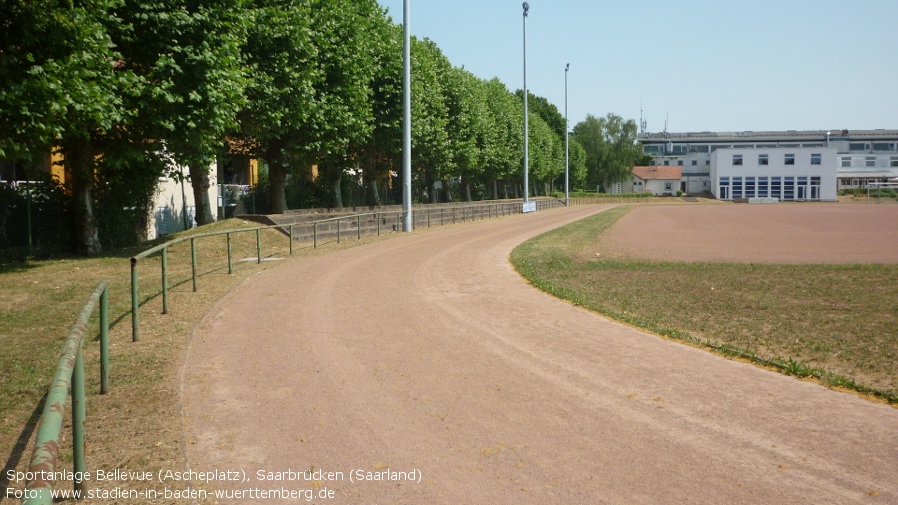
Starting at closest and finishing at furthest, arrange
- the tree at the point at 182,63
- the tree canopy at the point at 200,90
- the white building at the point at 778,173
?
1. the tree canopy at the point at 200,90
2. the tree at the point at 182,63
3. the white building at the point at 778,173

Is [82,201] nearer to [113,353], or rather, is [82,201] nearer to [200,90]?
[200,90]

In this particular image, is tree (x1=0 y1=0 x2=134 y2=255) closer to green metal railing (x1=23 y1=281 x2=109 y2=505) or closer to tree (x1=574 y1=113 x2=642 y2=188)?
green metal railing (x1=23 y1=281 x2=109 y2=505)

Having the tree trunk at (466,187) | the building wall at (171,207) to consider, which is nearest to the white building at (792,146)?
the tree trunk at (466,187)

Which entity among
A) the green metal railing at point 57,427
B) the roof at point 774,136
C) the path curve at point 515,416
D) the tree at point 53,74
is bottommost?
the path curve at point 515,416

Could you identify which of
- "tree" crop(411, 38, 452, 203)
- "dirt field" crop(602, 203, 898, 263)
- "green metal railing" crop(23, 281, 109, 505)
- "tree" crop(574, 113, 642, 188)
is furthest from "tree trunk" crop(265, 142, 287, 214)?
"tree" crop(574, 113, 642, 188)

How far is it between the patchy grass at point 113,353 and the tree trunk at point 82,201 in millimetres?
1195

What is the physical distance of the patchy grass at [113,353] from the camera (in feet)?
18.4

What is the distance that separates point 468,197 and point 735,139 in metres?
95.6

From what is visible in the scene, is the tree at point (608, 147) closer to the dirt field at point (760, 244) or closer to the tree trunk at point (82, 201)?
the dirt field at point (760, 244)

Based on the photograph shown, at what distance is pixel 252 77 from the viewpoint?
75.1 feet

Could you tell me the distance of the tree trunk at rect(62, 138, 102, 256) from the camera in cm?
1988

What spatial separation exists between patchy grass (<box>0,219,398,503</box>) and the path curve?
0.29 m

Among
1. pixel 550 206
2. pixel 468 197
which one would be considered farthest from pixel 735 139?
pixel 468 197

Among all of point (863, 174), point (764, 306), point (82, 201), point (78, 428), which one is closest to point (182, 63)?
point (82, 201)
